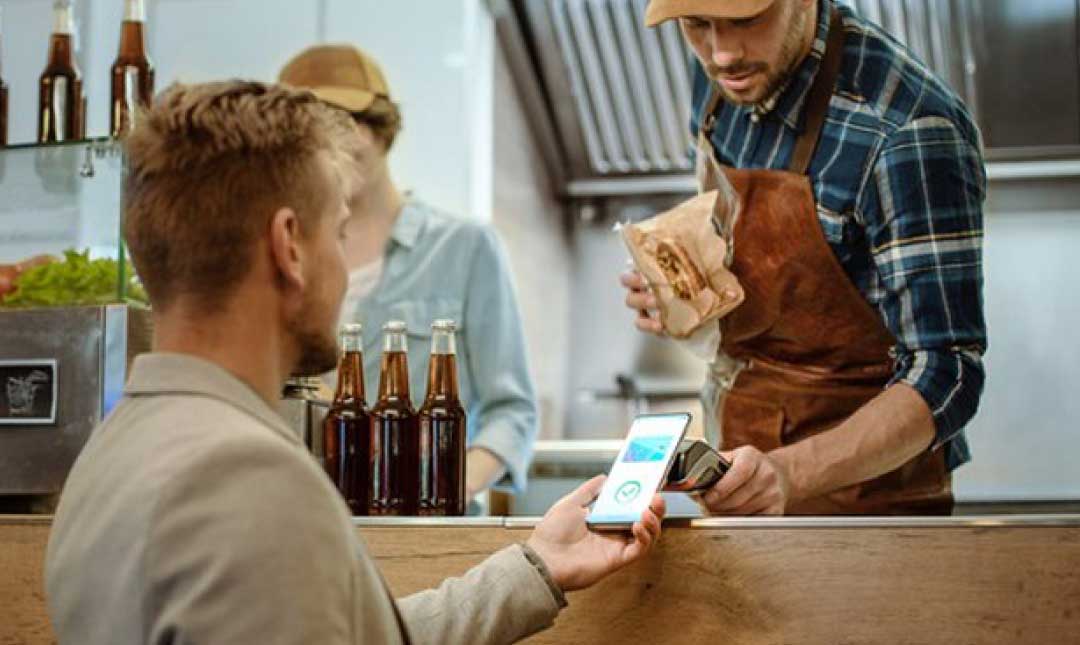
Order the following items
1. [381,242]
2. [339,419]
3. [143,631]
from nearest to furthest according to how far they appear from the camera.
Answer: [143,631] → [339,419] → [381,242]

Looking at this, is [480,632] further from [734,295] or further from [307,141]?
[734,295]

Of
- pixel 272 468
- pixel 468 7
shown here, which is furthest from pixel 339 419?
pixel 468 7

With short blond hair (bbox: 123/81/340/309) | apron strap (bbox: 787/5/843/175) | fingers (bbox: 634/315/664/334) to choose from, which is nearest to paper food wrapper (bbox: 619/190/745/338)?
fingers (bbox: 634/315/664/334)

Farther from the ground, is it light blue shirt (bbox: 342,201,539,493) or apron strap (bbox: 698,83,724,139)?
apron strap (bbox: 698,83,724,139)

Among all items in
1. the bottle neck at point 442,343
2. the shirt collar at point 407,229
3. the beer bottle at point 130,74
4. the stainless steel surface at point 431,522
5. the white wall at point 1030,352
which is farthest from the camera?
the white wall at point 1030,352

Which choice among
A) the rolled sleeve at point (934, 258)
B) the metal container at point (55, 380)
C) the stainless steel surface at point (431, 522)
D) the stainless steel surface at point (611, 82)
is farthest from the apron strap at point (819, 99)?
the stainless steel surface at point (611, 82)

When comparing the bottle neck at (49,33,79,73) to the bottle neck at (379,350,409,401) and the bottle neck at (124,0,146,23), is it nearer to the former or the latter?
the bottle neck at (124,0,146,23)

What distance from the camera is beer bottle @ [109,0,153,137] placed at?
7.74ft

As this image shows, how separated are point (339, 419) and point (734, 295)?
1.84ft

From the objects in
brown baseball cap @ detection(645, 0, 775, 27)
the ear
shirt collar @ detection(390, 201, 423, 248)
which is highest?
brown baseball cap @ detection(645, 0, 775, 27)

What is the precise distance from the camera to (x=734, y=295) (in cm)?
209

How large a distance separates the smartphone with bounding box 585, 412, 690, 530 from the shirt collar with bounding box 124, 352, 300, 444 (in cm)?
47

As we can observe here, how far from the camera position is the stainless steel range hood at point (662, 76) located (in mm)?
3730

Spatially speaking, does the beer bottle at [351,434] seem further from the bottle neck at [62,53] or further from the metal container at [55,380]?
the bottle neck at [62,53]
